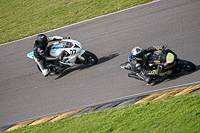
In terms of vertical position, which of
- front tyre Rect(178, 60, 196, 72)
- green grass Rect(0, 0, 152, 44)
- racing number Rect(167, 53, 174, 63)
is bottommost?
front tyre Rect(178, 60, 196, 72)

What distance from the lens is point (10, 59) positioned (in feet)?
48.6

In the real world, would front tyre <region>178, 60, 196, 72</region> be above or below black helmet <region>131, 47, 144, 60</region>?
below

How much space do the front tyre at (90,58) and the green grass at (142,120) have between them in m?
3.37

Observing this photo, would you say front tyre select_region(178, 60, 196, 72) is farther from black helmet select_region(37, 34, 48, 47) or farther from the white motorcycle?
black helmet select_region(37, 34, 48, 47)

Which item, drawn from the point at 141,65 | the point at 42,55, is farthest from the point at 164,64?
the point at 42,55

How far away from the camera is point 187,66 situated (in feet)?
30.5

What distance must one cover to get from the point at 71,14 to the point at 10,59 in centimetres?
558

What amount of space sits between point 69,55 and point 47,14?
31.4ft

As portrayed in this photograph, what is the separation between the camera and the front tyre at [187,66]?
9203 mm

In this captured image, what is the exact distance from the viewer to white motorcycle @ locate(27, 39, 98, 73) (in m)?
11.3

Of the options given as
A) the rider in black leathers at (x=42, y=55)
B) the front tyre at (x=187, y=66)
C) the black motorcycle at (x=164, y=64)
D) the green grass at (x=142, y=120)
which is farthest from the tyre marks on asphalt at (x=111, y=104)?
the rider in black leathers at (x=42, y=55)

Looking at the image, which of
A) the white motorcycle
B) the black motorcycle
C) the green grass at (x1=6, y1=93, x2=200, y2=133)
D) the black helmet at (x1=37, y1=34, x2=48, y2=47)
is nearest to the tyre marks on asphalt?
the green grass at (x1=6, y1=93, x2=200, y2=133)

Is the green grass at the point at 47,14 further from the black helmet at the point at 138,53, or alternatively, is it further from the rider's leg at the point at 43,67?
the black helmet at the point at 138,53

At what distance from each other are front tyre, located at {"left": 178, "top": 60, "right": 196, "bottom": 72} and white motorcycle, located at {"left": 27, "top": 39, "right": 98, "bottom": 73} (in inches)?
147
